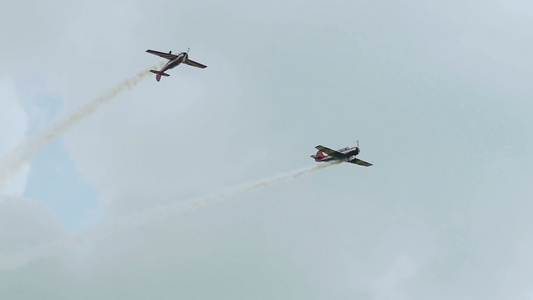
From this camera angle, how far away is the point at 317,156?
562ft

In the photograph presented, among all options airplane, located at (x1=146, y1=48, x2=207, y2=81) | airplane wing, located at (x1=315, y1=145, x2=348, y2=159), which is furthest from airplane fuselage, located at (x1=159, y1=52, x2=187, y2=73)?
airplane wing, located at (x1=315, y1=145, x2=348, y2=159)

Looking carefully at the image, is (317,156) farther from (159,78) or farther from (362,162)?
(159,78)

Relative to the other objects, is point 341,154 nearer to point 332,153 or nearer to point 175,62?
point 332,153

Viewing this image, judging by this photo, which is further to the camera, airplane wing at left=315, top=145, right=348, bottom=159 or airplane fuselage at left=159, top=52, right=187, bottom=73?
airplane fuselage at left=159, top=52, right=187, bottom=73

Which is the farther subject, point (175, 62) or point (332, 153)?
point (175, 62)

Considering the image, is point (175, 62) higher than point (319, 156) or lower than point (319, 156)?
higher

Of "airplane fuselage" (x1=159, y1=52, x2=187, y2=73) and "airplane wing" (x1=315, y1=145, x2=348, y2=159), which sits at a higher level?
"airplane fuselage" (x1=159, y1=52, x2=187, y2=73)

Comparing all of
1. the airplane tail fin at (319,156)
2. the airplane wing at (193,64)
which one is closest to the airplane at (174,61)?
the airplane wing at (193,64)

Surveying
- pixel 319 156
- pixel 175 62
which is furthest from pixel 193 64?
pixel 319 156

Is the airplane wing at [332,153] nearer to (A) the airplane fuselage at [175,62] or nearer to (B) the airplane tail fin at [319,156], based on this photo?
(B) the airplane tail fin at [319,156]

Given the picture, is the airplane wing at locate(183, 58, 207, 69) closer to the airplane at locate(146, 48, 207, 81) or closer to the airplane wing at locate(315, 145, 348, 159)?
the airplane at locate(146, 48, 207, 81)

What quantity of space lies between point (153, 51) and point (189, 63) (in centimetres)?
790

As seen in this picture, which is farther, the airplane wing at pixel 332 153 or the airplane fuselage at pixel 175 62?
the airplane fuselage at pixel 175 62

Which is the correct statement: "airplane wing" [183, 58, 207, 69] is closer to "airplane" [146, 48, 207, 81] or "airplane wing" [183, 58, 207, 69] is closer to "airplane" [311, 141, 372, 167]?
"airplane" [146, 48, 207, 81]
